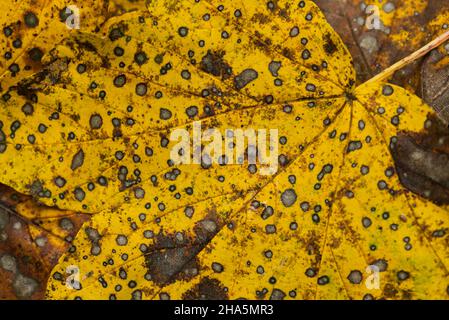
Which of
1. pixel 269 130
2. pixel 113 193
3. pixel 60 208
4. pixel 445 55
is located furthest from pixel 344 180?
pixel 60 208

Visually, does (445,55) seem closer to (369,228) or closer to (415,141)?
(415,141)

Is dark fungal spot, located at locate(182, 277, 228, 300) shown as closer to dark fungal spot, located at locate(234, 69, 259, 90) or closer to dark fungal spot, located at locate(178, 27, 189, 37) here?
dark fungal spot, located at locate(234, 69, 259, 90)

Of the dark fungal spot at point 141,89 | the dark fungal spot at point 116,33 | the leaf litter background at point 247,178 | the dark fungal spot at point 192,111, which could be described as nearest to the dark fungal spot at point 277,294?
the leaf litter background at point 247,178

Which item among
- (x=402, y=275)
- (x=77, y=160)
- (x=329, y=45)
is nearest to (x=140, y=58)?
(x=77, y=160)

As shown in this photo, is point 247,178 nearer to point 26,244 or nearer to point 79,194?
point 79,194

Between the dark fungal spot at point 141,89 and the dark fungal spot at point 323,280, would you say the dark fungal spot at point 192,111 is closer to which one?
the dark fungal spot at point 141,89

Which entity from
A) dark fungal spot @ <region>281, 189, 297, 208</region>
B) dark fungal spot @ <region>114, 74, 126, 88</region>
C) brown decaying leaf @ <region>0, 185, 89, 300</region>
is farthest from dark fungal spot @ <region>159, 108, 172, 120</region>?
brown decaying leaf @ <region>0, 185, 89, 300</region>

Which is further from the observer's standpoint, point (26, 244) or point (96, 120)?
point (26, 244)

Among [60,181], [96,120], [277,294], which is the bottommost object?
[277,294]
